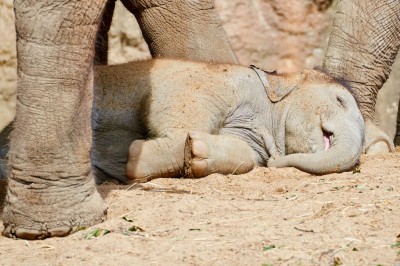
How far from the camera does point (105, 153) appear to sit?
4727 millimetres

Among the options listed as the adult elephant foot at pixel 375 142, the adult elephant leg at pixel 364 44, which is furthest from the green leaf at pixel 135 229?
the adult elephant leg at pixel 364 44

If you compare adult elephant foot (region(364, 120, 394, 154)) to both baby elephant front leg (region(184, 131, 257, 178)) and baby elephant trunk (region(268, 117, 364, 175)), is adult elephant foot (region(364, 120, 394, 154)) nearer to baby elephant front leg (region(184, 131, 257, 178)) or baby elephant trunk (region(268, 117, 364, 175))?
baby elephant trunk (region(268, 117, 364, 175))

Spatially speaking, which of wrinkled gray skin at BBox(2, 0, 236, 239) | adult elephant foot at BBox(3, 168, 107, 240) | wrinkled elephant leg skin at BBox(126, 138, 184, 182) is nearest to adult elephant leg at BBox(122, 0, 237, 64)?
wrinkled elephant leg skin at BBox(126, 138, 184, 182)

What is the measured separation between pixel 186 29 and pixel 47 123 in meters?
1.68

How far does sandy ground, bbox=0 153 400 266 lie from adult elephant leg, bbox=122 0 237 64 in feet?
3.38

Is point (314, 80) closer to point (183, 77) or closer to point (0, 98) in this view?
point (183, 77)

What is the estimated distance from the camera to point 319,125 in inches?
190

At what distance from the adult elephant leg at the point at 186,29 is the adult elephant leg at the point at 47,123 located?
59.3 inches

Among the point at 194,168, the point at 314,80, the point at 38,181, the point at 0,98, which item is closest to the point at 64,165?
the point at 38,181

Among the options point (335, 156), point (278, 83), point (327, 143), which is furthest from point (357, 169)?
point (278, 83)

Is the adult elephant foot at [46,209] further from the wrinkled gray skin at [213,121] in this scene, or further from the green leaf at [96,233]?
the wrinkled gray skin at [213,121]

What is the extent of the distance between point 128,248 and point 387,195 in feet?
3.00

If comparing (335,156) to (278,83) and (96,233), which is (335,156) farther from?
(96,233)

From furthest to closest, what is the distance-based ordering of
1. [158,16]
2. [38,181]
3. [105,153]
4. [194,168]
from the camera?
[158,16] < [105,153] < [194,168] < [38,181]
